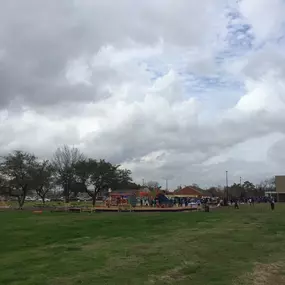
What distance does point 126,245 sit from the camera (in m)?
16.8

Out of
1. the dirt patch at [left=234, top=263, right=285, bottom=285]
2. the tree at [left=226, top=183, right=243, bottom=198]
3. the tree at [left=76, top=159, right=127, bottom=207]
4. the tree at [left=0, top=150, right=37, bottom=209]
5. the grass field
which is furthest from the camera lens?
the tree at [left=226, top=183, right=243, bottom=198]

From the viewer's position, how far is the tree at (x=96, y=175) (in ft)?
298

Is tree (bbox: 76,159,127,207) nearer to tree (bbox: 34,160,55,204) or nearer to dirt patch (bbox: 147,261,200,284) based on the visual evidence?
tree (bbox: 34,160,55,204)

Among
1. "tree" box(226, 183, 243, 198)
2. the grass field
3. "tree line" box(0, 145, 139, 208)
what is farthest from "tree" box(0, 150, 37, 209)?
"tree" box(226, 183, 243, 198)

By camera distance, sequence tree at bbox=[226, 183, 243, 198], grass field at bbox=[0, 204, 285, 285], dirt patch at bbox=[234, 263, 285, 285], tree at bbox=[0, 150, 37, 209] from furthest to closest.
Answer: tree at bbox=[226, 183, 243, 198] → tree at bbox=[0, 150, 37, 209] → grass field at bbox=[0, 204, 285, 285] → dirt patch at bbox=[234, 263, 285, 285]

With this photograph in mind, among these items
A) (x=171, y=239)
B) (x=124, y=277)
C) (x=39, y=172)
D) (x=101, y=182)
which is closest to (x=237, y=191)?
(x=101, y=182)

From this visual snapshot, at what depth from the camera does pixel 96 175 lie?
3595 inches

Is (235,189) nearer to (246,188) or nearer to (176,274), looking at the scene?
(246,188)

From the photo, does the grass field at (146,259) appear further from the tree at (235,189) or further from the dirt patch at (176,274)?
the tree at (235,189)

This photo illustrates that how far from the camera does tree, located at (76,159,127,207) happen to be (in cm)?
9088

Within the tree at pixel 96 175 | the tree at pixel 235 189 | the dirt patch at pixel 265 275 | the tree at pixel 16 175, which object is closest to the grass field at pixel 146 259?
the dirt patch at pixel 265 275

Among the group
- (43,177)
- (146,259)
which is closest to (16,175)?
(43,177)

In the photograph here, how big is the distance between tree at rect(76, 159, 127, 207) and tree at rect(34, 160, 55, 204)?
660 cm

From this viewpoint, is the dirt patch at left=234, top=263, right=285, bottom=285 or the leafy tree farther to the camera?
the leafy tree
